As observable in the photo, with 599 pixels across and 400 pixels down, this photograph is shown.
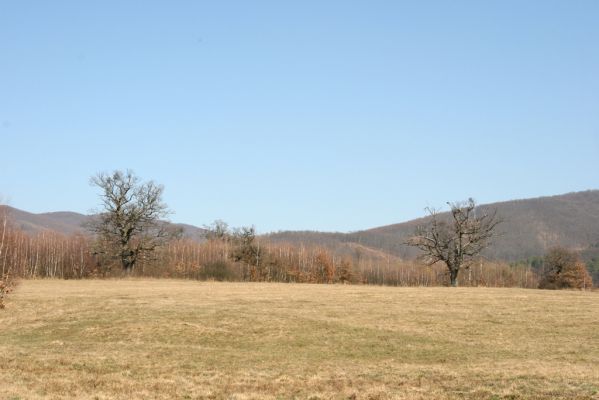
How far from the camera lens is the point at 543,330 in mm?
32438

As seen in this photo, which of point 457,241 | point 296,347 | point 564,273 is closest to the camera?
point 296,347

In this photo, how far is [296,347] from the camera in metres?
28.6

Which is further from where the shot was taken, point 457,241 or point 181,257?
point 181,257

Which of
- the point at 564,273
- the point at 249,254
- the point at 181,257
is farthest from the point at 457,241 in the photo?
the point at 181,257

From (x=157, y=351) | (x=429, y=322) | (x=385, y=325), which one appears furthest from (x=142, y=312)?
(x=429, y=322)

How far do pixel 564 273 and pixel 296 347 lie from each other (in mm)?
77065

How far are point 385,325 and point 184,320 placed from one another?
11.5m

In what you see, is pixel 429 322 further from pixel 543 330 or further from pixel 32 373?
pixel 32 373

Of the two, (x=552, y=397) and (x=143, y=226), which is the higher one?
(x=143, y=226)

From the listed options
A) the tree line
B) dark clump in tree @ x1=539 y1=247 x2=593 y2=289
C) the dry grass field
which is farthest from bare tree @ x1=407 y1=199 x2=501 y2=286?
the dry grass field

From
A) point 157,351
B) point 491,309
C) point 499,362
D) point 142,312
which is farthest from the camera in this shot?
point 491,309

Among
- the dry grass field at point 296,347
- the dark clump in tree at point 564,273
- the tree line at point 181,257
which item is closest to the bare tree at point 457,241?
the tree line at point 181,257

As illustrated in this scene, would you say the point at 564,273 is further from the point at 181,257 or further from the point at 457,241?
the point at 181,257

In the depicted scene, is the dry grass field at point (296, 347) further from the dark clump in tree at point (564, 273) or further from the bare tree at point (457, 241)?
the dark clump in tree at point (564, 273)
